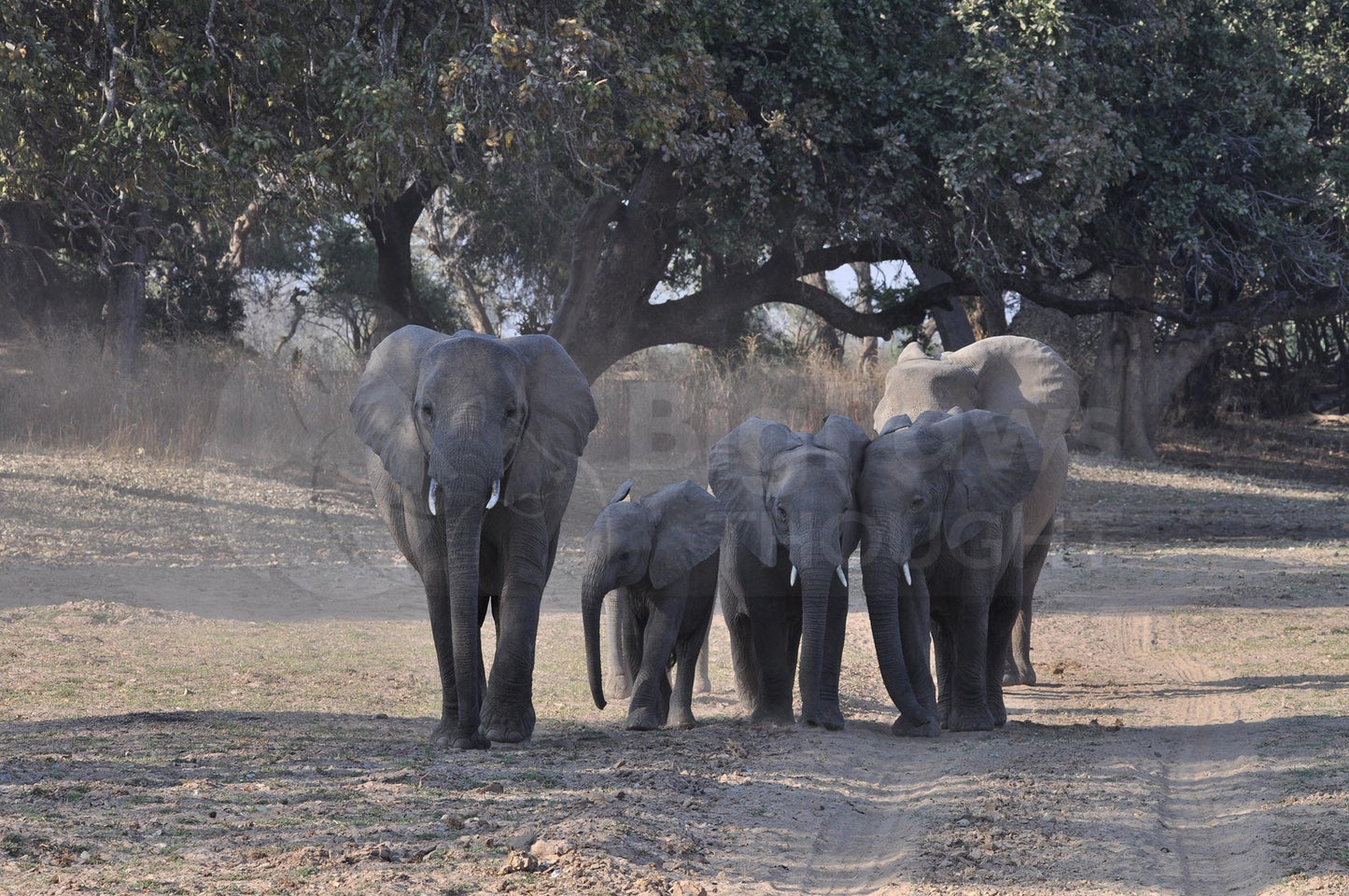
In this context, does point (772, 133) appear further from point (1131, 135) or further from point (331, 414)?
point (331, 414)

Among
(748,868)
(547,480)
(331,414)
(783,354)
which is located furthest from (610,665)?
(783,354)

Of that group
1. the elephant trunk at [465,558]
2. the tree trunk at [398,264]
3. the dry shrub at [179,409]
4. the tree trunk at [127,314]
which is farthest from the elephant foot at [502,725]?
the tree trunk at [127,314]

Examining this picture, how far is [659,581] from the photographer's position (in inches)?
327

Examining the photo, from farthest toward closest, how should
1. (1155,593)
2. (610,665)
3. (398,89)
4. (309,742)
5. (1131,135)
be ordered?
1. (1131,135)
2. (1155,593)
3. (398,89)
4. (610,665)
5. (309,742)

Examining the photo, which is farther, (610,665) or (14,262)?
(14,262)

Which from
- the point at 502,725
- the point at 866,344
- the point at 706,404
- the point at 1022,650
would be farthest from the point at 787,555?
Answer: the point at 866,344

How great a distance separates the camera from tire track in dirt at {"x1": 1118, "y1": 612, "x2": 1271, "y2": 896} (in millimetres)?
5441

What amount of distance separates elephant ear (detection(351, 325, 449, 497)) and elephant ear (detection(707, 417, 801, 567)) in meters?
1.83

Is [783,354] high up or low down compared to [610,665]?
up

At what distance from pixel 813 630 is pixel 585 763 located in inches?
58.8

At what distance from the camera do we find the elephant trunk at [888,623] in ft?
25.8

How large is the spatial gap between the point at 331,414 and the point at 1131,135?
A: 33.8 feet

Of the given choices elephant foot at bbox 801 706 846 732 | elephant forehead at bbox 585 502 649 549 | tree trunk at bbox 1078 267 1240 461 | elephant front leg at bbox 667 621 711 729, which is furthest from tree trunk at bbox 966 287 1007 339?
elephant foot at bbox 801 706 846 732

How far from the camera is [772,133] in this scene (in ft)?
51.0
